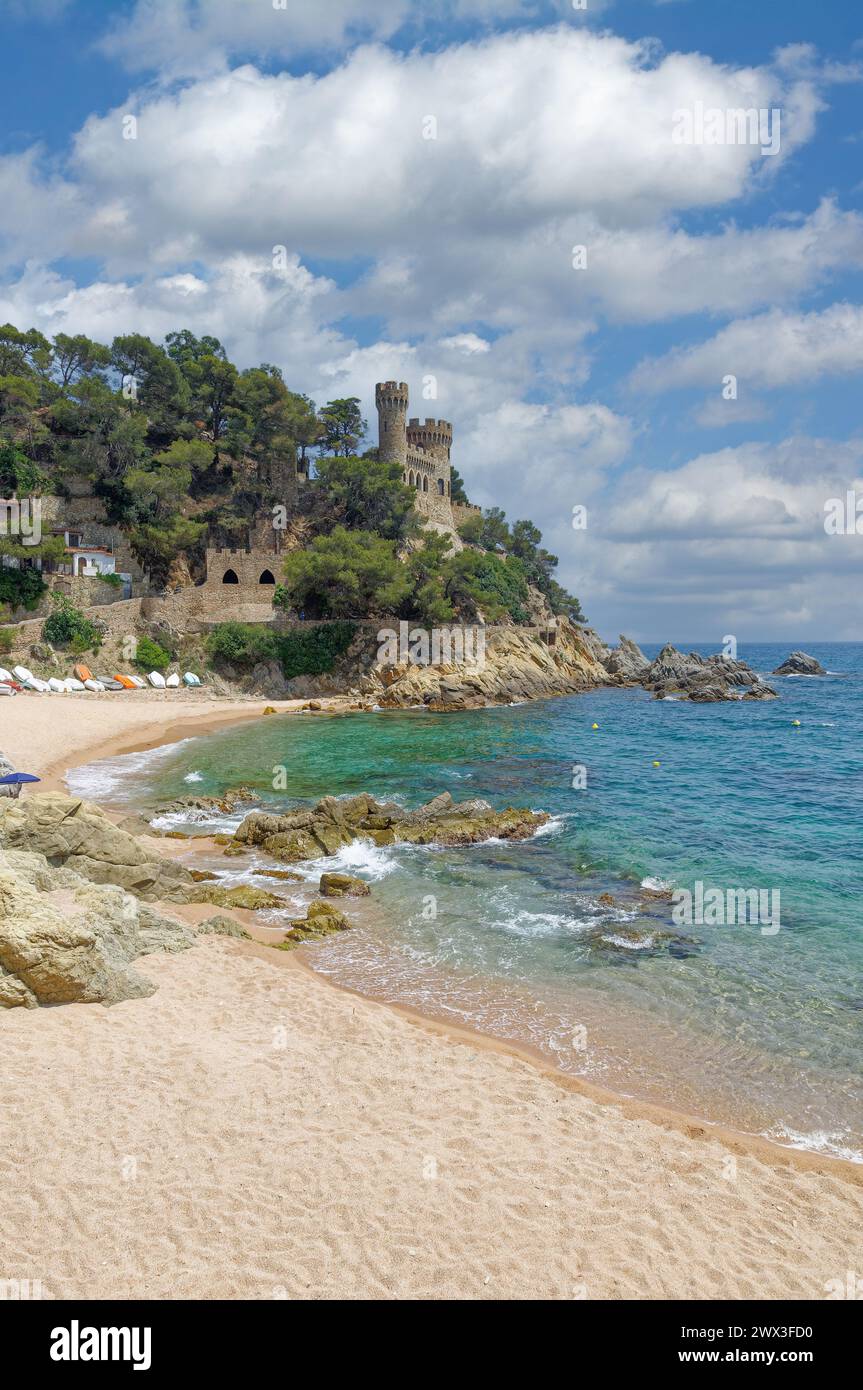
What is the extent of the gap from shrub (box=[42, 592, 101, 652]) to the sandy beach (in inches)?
1603

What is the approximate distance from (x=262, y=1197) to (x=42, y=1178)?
172 centimetres

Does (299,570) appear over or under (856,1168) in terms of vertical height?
over

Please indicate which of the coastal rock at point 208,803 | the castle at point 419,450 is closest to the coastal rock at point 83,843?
the coastal rock at point 208,803

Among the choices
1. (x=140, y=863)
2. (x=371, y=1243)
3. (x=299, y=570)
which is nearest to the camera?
(x=371, y=1243)

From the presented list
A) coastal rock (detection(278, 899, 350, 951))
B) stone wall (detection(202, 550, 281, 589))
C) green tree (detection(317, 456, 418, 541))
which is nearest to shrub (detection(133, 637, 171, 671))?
stone wall (detection(202, 550, 281, 589))

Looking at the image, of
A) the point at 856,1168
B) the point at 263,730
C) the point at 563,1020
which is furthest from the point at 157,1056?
the point at 263,730

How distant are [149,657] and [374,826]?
32.8 meters

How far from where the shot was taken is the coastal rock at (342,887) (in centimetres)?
1562

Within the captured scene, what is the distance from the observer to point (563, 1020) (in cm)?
1058

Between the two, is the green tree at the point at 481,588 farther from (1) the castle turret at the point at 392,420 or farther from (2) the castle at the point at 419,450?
(1) the castle turret at the point at 392,420

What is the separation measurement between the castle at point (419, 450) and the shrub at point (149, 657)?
2680 cm
